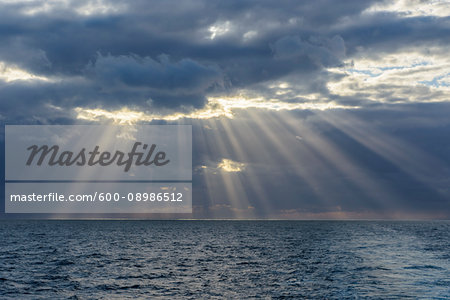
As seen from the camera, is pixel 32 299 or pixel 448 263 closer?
pixel 32 299

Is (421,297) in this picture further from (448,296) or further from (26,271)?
(26,271)

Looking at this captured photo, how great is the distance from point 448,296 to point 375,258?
91.7 feet

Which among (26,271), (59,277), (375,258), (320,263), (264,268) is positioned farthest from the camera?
(375,258)

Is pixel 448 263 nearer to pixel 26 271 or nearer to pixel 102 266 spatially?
pixel 102 266

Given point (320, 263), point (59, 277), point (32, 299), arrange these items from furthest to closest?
1. point (320, 263)
2. point (59, 277)
3. point (32, 299)

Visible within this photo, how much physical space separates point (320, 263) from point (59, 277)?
102 feet

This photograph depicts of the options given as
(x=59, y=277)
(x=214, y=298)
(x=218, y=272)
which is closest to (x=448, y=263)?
(x=218, y=272)

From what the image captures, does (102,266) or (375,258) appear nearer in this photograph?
(102,266)

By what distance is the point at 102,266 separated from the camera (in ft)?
166

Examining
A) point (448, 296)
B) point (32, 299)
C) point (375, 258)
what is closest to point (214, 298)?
point (32, 299)

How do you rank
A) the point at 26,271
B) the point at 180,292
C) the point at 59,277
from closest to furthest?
1. the point at 180,292
2. the point at 59,277
3. the point at 26,271

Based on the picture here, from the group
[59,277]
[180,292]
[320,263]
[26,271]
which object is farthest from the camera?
[320,263]

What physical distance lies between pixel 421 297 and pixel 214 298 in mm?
15720

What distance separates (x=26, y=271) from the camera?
148ft
